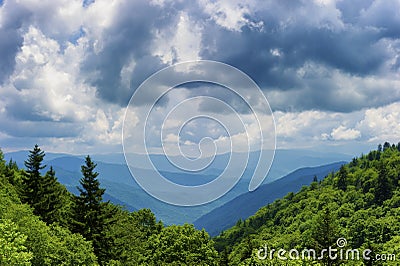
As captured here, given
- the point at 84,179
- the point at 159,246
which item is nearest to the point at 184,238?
the point at 159,246

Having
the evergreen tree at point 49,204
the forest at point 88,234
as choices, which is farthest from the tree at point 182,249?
the evergreen tree at point 49,204

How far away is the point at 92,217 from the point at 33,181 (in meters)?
11.0

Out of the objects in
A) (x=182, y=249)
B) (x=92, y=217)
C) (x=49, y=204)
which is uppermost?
(x=49, y=204)

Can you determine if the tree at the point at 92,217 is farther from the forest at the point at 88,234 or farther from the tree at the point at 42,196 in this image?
the tree at the point at 42,196

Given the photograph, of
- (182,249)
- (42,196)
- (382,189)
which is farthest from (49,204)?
(382,189)

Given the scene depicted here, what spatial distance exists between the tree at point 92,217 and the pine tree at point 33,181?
6.57 metres

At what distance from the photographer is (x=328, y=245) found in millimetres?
58438

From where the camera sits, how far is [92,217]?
166 feet

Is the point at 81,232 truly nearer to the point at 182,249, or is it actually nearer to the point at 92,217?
the point at 92,217

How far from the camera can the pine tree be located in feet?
177

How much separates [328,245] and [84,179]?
35123 mm

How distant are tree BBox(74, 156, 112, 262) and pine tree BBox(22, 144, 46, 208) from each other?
21.6 feet

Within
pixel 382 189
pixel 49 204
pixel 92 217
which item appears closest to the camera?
pixel 92 217

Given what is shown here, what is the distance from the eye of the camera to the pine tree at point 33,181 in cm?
5409
